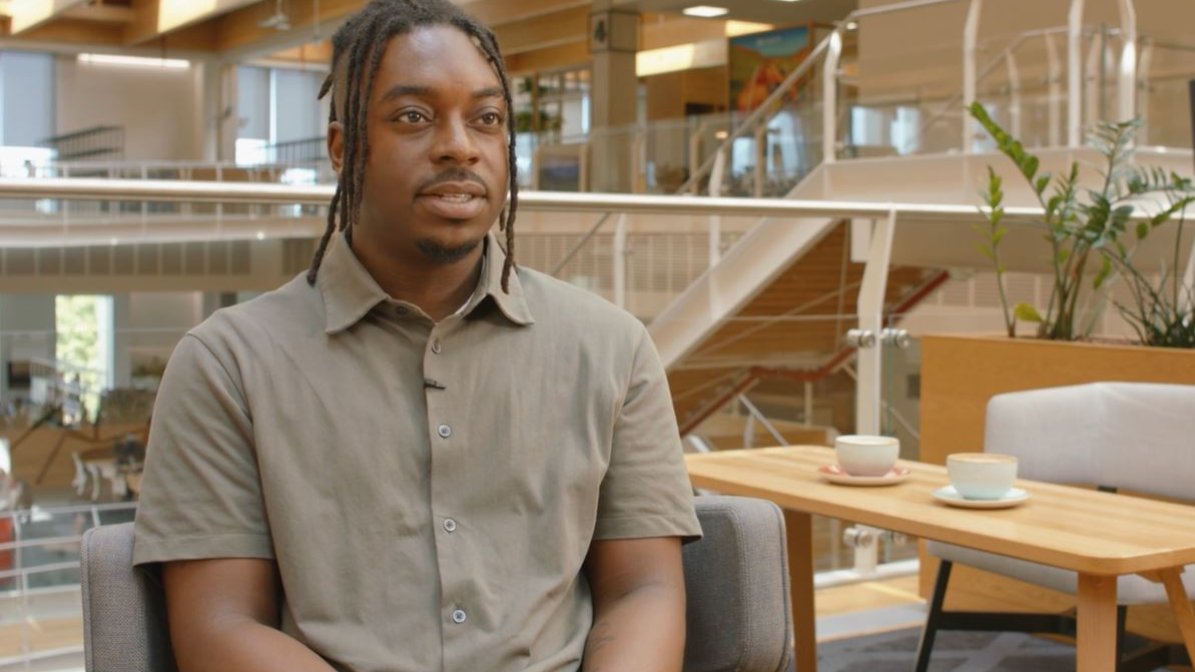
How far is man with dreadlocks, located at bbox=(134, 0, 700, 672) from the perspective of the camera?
4.52 ft

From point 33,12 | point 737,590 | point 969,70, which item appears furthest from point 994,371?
point 33,12

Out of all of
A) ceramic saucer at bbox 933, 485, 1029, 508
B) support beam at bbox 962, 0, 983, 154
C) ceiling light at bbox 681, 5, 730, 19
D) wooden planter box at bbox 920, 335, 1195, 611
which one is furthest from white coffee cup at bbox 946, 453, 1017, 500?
ceiling light at bbox 681, 5, 730, 19

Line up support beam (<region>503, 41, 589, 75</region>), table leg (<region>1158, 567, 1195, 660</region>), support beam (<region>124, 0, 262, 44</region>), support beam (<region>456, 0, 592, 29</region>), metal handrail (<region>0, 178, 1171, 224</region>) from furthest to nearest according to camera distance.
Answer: support beam (<region>503, 41, 589, 75</region>) → support beam (<region>456, 0, 592, 29</region>) → support beam (<region>124, 0, 262, 44</region>) → metal handrail (<region>0, 178, 1171, 224</region>) → table leg (<region>1158, 567, 1195, 660</region>)

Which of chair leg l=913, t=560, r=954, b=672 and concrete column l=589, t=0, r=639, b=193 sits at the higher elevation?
concrete column l=589, t=0, r=639, b=193

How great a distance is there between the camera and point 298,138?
33.8 feet


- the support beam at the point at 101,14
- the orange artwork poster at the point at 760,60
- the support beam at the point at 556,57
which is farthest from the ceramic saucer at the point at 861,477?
the orange artwork poster at the point at 760,60

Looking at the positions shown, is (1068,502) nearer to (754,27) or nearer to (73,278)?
(73,278)

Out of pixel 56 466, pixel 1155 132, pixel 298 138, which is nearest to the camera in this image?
pixel 56 466

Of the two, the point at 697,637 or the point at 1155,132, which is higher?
the point at 1155,132

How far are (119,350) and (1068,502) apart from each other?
1.80 meters

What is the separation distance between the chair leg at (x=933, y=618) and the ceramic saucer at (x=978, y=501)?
0.65 m

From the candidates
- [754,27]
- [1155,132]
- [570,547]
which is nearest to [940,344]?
[570,547]

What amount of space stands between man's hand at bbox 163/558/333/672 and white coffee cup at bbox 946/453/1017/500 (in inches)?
44.8

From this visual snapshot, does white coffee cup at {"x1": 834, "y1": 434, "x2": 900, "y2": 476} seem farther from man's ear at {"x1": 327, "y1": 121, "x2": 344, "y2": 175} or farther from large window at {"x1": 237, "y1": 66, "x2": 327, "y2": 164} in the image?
large window at {"x1": 237, "y1": 66, "x2": 327, "y2": 164}
